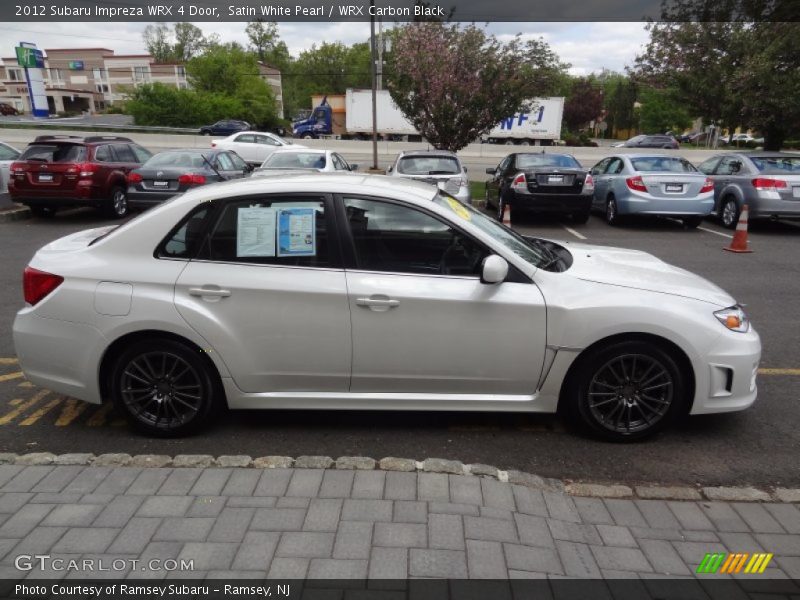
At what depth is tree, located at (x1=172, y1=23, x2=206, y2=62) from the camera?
92.0m

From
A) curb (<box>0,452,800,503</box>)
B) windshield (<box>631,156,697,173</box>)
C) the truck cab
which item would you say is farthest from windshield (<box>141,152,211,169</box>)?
the truck cab

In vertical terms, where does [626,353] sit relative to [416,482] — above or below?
above

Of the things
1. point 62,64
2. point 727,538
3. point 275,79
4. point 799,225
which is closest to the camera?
point 727,538

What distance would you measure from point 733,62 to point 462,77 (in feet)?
23.4

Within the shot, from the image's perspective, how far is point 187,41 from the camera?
92.5 m

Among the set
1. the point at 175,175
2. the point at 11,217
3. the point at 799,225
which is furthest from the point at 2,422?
the point at 799,225

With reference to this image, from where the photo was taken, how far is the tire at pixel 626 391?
3.54 metres

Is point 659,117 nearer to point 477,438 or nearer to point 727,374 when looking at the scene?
point 727,374

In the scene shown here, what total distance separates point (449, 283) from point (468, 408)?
80cm

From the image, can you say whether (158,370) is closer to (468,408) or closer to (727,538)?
(468,408)

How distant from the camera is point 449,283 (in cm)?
353

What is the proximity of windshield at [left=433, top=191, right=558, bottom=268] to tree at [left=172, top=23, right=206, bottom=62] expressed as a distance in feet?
332

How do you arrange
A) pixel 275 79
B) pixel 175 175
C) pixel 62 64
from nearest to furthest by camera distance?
pixel 175 175
pixel 275 79
pixel 62 64

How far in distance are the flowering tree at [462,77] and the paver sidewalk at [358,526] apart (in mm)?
15744
